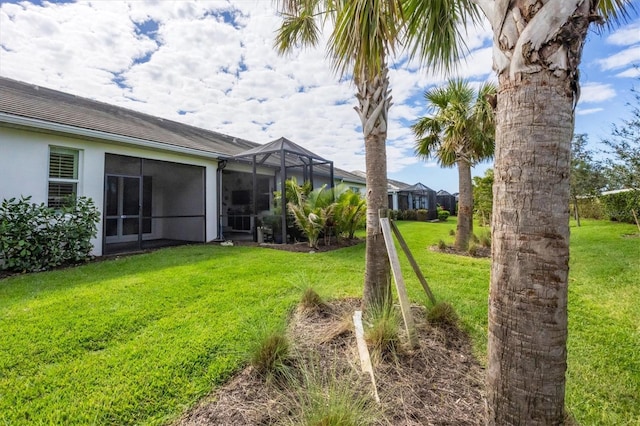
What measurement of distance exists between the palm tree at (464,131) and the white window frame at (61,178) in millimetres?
11649

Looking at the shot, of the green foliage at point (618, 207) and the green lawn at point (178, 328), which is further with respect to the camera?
the green foliage at point (618, 207)

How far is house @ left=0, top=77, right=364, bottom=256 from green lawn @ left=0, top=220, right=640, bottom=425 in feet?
8.98

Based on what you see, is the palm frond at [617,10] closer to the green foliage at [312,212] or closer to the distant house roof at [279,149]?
the green foliage at [312,212]

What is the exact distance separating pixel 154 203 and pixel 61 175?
599 centimetres

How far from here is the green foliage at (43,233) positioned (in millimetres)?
6441

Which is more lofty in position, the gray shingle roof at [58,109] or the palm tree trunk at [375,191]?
the gray shingle roof at [58,109]

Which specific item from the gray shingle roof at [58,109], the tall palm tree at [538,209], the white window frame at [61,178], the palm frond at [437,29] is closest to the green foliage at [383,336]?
the tall palm tree at [538,209]

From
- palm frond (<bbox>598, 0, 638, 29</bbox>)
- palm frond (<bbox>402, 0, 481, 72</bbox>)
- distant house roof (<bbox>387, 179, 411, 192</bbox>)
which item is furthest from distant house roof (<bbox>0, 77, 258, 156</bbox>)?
distant house roof (<bbox>387, 179, 411, 192</bbox>)

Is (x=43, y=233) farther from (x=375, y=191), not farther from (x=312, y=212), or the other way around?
(x=375, y=191)

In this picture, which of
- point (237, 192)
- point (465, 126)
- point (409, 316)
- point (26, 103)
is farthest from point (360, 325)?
point (237, 192)

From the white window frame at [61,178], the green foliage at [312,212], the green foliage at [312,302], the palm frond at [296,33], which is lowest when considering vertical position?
the green foliage at [312,302]

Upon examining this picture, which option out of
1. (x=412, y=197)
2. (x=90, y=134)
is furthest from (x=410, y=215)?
(x=90, y=134)

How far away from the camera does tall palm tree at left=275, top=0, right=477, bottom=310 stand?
2791 mm

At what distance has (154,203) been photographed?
1378 cm
